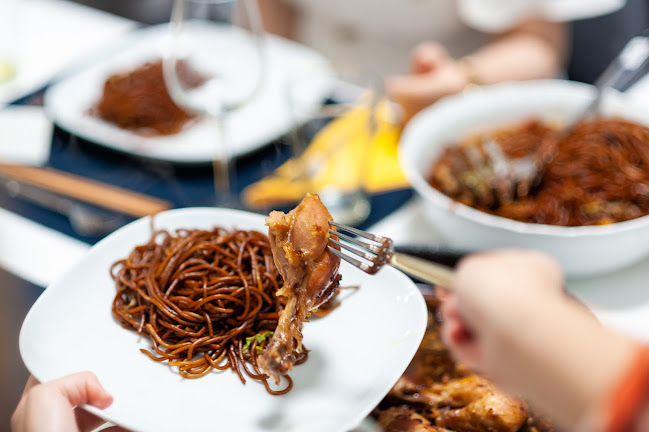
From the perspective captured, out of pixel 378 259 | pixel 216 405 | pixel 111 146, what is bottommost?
pixel 111 146

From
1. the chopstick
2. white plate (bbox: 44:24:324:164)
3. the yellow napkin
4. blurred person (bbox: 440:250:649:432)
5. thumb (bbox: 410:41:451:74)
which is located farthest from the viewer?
thumb (bbox: 410:41:451:74)

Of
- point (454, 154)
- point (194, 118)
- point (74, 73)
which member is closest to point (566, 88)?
point (454, 154)

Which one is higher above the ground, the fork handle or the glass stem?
the fork handle

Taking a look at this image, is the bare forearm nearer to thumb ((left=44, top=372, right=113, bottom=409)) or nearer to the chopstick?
the chopstick

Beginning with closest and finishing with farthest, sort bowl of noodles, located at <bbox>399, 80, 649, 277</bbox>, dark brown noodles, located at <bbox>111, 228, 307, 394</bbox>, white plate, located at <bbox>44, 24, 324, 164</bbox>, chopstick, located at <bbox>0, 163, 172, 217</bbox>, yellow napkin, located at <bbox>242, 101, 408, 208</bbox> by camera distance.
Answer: dark brown noodles, located at <bbox>111, 228, 307, 394</bbox>, bowl of noodles, located at <bbox>399, 80, 649, 277</bbox>, chopstick, located at <bbox>0, 163, 172, 217</bbox>, yellow napkin, located at <bbox>242, 101, 408, 208</bbox>, white plate, located at <bbox>44, 24, 324, 164</bbox>

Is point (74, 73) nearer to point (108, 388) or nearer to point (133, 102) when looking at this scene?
point (133, 102)

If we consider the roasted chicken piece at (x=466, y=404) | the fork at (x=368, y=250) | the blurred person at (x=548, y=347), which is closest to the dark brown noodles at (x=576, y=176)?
the roasted chicken piece at (x=466, y=404)

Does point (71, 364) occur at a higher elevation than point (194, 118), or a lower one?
higher

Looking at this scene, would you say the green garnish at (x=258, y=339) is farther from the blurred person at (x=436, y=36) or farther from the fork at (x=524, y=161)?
the blurred person at (x=436, y=36)

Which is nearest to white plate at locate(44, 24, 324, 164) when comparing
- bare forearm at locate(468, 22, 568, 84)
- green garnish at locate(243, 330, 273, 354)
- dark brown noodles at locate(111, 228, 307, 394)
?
bare forearm at locate(468, 22, 568, 84)
